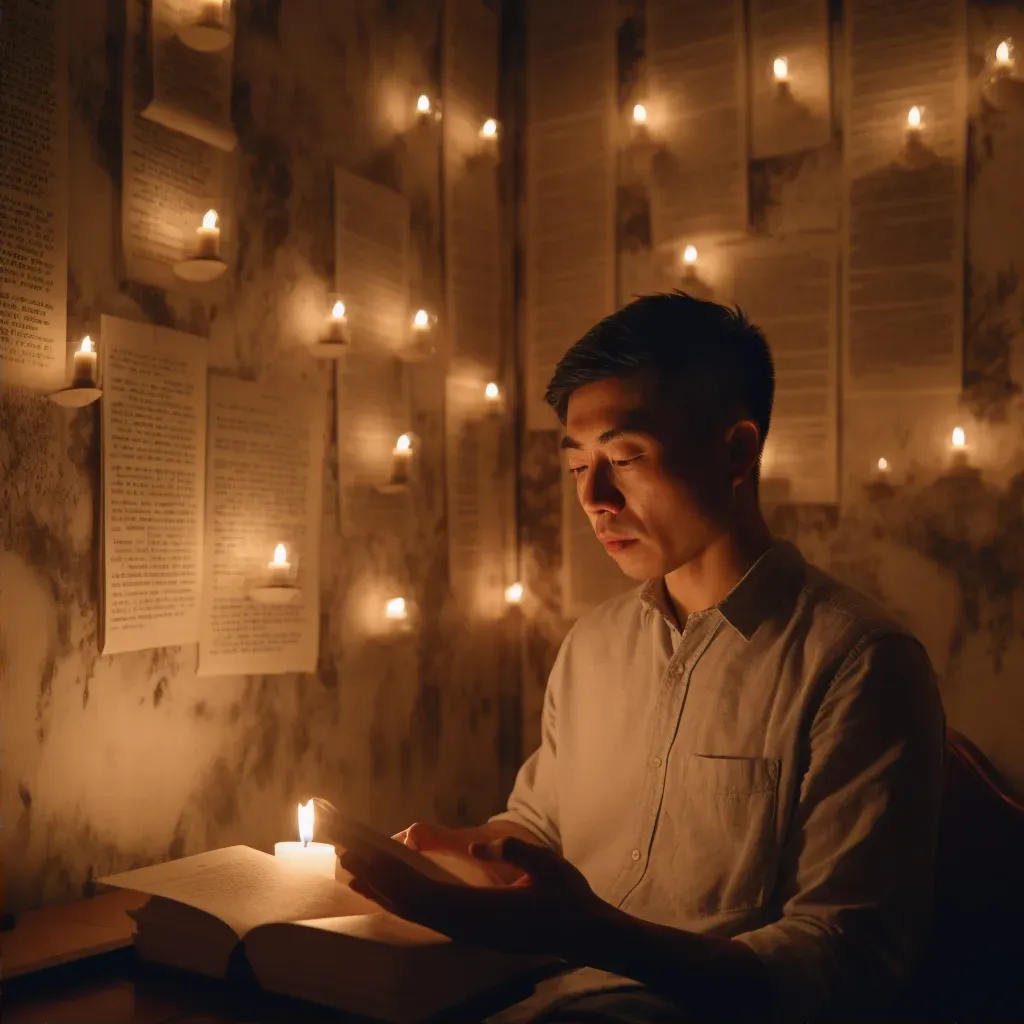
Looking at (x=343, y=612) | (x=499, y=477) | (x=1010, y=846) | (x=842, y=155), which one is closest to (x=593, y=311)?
(x=499, y=477)

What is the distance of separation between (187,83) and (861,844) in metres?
1.55

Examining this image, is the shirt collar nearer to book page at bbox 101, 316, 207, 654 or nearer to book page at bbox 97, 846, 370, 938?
book page at bbox 97, 846, 370, 938

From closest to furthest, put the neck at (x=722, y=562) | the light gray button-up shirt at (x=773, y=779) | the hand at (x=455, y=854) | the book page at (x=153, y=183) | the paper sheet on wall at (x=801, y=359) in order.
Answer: the light gray button-up shirt at (x=773, y=779) < the hand at (x=455, y=854) < the neck at (x=722, y=562) < the book page at (x=153, y=183) < the paper sheet on wall at (x=801, y=359)

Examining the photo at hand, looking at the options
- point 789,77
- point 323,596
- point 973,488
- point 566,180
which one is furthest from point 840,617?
point 566,180

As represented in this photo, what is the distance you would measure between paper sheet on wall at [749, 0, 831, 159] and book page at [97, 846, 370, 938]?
1.91 meters

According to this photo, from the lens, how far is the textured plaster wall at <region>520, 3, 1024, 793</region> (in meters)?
2.07

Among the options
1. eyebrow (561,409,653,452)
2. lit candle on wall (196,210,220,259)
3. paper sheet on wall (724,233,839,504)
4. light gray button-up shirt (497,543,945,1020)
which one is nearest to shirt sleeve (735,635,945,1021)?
light gray button-up shirt (497,543,945,1020)

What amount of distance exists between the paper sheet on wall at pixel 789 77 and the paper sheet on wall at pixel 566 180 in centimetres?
38

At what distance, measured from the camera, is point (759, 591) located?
4.69 ft

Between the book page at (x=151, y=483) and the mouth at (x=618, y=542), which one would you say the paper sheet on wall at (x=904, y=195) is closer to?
the mouth at (x=618, y=542)

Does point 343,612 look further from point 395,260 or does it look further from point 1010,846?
point 1010,846

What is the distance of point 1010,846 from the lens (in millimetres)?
1805

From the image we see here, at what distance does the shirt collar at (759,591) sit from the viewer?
142cm

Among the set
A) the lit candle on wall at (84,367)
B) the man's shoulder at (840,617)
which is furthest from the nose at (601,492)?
the lit candle on wall at (84,367)
